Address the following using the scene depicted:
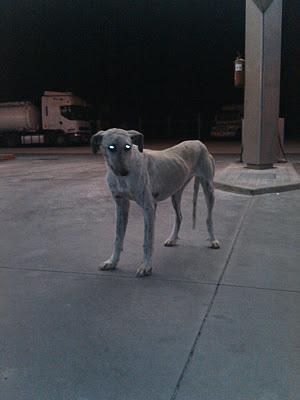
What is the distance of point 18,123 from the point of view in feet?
99.8

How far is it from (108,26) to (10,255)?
23.0m

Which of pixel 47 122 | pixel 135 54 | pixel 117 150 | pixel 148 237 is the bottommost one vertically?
pixel 47 122

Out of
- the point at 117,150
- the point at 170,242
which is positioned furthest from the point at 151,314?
the point at 170,242

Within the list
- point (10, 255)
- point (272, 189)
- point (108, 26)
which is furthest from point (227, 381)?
point (108, 26)

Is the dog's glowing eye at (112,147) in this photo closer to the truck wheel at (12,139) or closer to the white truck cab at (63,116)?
the white truck cab at (63,116)

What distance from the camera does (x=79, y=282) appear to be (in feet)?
15.5

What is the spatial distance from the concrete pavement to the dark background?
58.7ft

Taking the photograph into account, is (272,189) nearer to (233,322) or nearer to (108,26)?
(233,322)

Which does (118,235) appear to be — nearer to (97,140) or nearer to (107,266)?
(107,266)

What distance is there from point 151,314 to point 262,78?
9183 mm

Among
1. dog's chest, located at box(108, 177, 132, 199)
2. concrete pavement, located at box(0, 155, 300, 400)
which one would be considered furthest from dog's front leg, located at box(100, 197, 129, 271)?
dog's chest, located at box(108, 177, 132, 199)

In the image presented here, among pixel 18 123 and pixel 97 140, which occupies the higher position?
pixel 97 140

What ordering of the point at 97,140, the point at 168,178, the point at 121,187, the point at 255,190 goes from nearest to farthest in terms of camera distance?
the point at 97,140
the point at 121,187
the point at 168,178
the point at 255,190

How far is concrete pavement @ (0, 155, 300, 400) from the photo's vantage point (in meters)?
3.02
